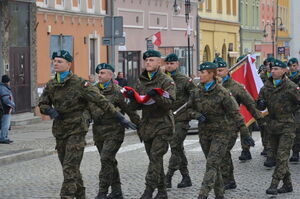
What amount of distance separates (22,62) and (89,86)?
19308 mm

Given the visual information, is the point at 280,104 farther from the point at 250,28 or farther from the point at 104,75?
the point at 250,28

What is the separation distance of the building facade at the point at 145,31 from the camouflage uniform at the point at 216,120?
21.5m

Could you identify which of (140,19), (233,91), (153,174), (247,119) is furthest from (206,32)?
(153,174)

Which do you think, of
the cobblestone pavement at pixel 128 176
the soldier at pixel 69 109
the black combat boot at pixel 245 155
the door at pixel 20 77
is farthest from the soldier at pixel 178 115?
the door at pixel 20 77

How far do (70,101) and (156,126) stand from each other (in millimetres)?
1506

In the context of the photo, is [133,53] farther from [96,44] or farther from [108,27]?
[108,27]

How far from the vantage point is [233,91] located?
582 inches

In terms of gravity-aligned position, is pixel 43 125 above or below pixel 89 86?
below

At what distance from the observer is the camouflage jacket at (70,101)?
11.0 meters

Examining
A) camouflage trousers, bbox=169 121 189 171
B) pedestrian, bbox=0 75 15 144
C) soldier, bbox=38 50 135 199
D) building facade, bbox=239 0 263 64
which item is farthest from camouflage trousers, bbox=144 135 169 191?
building facade, bbox=239 0 263 64

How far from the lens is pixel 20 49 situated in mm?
29844

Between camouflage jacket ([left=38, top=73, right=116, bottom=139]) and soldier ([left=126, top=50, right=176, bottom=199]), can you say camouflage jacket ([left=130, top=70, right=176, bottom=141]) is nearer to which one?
soldier ([left=126, top=50, right=176, bottom=199])

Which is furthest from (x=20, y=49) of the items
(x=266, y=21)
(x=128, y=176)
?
(x=266, y=21)

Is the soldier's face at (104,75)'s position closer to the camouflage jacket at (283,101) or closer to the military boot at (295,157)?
the camouflage jacket at (283,101)
